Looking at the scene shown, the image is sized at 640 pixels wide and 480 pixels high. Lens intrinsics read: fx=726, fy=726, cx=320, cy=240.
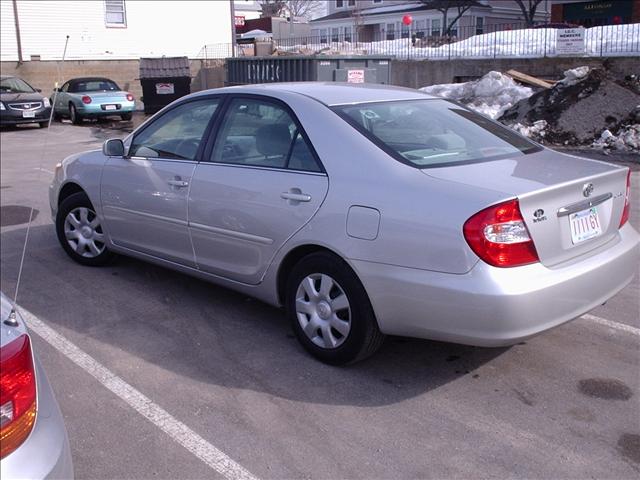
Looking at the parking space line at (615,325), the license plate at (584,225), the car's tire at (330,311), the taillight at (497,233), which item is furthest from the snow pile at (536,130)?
the taillight at (497,233)

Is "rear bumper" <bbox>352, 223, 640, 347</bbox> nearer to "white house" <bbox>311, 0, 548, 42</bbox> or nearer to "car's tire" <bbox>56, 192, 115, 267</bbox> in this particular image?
"car's tire" <bbox>56, 192, 115, 267</bbox>

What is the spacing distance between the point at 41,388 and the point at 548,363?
306cm

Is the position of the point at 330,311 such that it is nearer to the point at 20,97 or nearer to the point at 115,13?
the point at 20,97

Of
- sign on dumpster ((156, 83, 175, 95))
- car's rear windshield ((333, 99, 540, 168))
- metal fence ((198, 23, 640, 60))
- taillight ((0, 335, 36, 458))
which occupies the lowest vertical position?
taillight ((0, 335, 36, 458))

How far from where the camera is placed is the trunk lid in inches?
144

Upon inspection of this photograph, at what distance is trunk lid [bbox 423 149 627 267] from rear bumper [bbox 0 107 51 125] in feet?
62.8

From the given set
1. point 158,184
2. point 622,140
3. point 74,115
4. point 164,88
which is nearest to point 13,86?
point 74,115

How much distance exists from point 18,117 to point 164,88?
4.17 m

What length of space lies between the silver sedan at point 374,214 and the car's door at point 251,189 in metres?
0.01

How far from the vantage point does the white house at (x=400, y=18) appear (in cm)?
4528

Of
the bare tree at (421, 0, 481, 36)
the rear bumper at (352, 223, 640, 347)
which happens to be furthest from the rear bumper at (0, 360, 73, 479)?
the bare tree at (421, 0, 481, 36)

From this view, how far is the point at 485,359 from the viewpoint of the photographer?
4453mm

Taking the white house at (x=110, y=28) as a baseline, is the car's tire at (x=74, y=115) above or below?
below

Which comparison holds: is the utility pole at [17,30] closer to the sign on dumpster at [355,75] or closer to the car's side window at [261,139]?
the sign on dumpster at [355,75]
